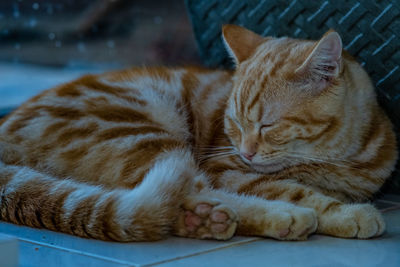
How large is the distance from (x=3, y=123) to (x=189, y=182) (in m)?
0.86

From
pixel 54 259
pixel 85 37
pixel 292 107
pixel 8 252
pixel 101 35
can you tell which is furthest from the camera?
pixel 101 35

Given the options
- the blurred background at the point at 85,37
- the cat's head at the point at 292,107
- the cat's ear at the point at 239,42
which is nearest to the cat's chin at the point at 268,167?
the cat's head at the point at 292,107

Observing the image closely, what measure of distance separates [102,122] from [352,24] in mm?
1099

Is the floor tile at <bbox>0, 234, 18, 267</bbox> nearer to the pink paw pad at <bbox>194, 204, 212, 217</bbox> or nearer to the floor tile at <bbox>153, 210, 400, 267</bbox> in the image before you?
the floor tile at <bbox>153, 210, 400, 267</bbox>

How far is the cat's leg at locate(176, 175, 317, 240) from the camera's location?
5.88ft

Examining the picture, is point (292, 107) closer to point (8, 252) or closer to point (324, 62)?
point (324, 62)

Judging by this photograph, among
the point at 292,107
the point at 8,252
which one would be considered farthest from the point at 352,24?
the point at 8,252

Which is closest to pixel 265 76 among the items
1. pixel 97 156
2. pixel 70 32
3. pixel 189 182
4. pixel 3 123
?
pixel 189 182

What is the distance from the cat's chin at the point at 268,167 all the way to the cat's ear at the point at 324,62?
0.32m

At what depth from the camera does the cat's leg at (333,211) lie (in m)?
1.83

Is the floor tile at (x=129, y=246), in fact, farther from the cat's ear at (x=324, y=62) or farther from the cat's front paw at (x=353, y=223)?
the cat's ear at (x=324, y=62)

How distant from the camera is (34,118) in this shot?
2.20 m

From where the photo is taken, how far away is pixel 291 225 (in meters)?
1.81

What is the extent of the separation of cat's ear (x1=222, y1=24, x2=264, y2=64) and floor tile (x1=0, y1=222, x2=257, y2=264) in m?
0.86
